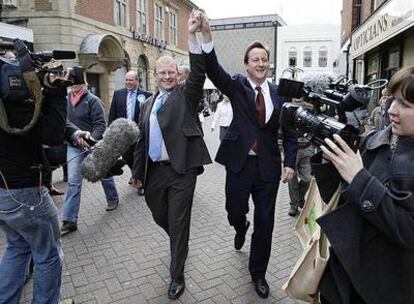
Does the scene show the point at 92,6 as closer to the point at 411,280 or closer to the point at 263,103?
the point at 263,103

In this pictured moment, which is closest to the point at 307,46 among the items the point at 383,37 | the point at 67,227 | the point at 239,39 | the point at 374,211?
the point at 239,39

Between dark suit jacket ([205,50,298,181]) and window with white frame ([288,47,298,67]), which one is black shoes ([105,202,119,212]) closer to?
dark suit jacket ([205,50,298,181])

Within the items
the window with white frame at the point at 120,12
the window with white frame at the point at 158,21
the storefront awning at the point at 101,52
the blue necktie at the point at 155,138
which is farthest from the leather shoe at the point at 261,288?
the window with white frame at the point at 158,21

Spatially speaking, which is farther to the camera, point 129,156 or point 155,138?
point 129,156

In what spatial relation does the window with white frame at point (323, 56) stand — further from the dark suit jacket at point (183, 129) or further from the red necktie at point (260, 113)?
the dark suit jacket at point (183, 129)

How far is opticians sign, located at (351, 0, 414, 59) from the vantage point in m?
7.24

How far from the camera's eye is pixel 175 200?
3.22 m

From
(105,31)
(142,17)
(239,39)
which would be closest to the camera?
(105,31)

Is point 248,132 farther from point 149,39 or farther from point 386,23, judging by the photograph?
point 149,39

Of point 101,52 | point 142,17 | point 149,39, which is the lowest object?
point 101,52

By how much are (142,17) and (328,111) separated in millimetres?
22325

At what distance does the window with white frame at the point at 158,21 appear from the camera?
24.5m

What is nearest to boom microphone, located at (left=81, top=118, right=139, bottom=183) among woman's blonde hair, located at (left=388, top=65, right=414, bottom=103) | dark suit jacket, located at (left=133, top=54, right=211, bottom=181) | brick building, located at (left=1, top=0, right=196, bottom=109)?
dark suit jacket, located at (left=133, top=54, right=211, bottom=181)

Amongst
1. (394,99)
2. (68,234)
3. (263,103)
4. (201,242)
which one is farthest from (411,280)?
(68,234)
